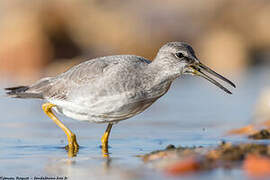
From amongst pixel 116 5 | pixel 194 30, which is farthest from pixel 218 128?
pixel 116 5

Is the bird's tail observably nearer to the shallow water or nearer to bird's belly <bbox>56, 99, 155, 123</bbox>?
the shallow water

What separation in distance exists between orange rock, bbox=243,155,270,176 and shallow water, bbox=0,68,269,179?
0.45 ft

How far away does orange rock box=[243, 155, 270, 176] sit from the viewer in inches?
270

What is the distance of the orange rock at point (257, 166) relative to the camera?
685cm

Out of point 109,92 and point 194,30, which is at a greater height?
point 194,30

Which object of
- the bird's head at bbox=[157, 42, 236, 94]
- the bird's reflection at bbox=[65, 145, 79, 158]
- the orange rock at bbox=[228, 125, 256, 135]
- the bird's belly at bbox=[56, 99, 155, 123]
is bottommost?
the bird's reflection at bbox=[65, 145, 79, 158]

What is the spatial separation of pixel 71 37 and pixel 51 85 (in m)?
16.4

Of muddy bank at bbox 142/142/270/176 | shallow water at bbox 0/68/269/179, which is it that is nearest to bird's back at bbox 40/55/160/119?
shallow water at bbox 0/68/269/179

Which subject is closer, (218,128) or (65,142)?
(65,142)

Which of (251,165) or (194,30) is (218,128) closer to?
(251,165)

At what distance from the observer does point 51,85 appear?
1047 centimetres

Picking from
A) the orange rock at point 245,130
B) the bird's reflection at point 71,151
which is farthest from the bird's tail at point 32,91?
the orange rock at point 245,130

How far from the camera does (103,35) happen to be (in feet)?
92.1

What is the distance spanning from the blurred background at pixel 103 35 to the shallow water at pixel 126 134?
220 inches
